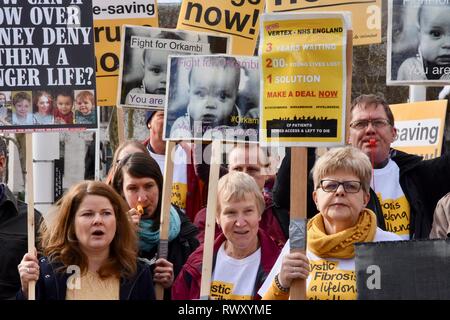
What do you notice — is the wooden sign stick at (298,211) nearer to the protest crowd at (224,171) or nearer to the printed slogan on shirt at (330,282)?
the protest crowd at (224,171)

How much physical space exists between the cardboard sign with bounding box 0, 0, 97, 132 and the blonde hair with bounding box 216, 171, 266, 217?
2.82ft

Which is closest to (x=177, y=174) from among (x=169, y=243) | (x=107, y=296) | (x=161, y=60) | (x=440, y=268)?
(x=161, y=60)

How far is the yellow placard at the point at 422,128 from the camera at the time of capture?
995 centimetres

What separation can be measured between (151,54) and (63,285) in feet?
8.54

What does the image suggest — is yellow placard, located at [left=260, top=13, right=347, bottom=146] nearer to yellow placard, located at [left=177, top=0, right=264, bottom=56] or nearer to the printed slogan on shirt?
the printed slogan on shirt

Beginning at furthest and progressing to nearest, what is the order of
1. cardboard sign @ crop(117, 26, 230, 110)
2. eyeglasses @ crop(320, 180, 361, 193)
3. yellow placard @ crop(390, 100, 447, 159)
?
yellow placard @ crop(390, 100, 447, 159), cardboard sign @ crop(117, 26, 230, 110), eyeglasses @ crop(320, 180, 361, 193)

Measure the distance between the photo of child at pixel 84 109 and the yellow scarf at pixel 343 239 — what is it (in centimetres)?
157

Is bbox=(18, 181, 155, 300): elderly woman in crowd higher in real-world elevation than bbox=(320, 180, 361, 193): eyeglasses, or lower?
lower

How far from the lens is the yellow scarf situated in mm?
5406

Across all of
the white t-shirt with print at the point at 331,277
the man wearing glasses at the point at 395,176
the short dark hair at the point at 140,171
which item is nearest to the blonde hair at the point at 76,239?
the short dark hair at the point at 140,171

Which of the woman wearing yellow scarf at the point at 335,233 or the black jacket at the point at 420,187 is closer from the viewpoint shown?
the woman wearing yellow scarf at the point at 335,233

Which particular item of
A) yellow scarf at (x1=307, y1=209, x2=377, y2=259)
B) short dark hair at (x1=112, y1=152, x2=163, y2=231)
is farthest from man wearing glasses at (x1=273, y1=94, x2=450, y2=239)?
yellow scarf at (x1=307, y1=209, x2=377, y2=259)
